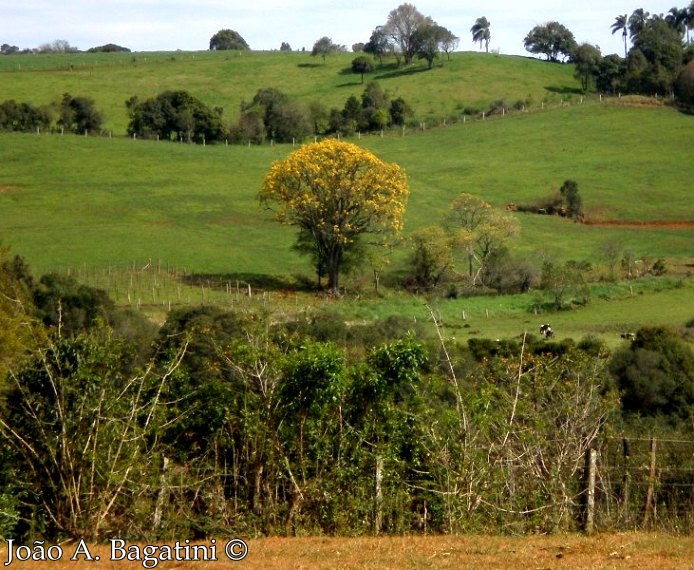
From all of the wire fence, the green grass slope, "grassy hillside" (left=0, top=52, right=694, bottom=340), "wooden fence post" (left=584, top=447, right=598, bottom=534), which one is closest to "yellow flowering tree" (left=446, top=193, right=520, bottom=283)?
"grassy hillside" (left=0, top=52, right=694, bottom=340)

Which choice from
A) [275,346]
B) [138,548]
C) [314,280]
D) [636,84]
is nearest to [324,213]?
[314,280]

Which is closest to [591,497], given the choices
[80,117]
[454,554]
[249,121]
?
[454,554]

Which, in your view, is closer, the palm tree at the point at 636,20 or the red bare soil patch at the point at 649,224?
the red bare soil patch at the point at 649,224

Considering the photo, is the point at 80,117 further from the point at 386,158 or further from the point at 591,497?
the point at 591,497

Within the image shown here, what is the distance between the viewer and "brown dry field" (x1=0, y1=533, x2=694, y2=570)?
1110 centimetres

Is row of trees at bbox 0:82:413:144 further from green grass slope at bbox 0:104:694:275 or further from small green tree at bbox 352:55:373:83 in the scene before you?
small green tree at bbox 352:55:373:83

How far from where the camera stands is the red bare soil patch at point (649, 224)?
69.3 metres

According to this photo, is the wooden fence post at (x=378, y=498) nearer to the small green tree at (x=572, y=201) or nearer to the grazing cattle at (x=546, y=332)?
the grazing cattle at (x=546, y=332)

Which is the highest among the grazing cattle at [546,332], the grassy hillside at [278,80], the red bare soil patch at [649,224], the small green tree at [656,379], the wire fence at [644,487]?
the grassy hillside at [278,80]

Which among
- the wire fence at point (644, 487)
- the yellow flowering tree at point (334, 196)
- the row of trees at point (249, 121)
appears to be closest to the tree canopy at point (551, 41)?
the row of trees at point (249, 121)

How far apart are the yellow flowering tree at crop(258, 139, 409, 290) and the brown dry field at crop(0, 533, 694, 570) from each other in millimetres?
43853

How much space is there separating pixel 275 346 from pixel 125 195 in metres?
58.3

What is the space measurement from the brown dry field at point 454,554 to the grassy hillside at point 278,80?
275ft

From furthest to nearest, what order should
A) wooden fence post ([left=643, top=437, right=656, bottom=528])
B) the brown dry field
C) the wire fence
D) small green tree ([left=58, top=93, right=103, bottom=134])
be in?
1. small green tree ([left=58, top=93, right=103, bottom=134])
2. the wire fence
3. wooden fence post ([left=643, top=437, right=656, bottom=528])
4. the brown dry field
